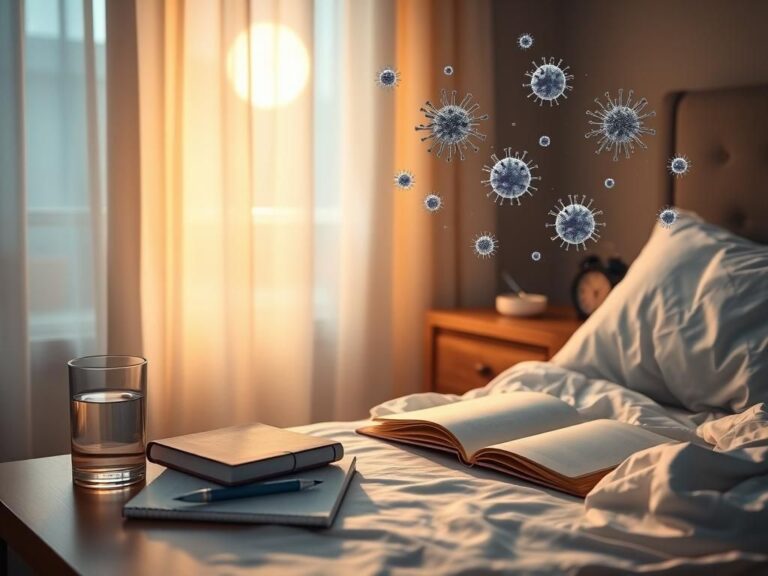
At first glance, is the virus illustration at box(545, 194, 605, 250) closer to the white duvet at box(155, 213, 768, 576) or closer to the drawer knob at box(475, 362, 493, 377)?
the white duvet at box(155, 213, 768, 576)

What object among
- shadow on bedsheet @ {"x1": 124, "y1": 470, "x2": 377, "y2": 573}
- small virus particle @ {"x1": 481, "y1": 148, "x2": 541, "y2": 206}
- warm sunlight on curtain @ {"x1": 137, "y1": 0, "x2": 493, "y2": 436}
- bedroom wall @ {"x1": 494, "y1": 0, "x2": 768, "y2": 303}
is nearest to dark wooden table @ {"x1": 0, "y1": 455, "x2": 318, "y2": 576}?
shadow on bedsheet @ {"x1": 124, "y1": 470, "x2": 377, "y2": 573}

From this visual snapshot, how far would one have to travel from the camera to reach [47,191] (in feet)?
7.34

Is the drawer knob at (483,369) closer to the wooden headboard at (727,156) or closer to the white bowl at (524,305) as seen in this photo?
the white bowl at (524,305)

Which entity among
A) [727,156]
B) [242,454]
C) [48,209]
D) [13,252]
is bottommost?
[242,454]

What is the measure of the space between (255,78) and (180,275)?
0.57 meters

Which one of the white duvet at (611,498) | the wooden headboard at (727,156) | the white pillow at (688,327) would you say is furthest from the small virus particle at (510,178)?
the wooden headboard at (727,156)

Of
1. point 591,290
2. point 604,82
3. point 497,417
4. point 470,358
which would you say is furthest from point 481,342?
point 497,417

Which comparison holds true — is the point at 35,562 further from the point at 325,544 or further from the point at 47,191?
the point at 47,191

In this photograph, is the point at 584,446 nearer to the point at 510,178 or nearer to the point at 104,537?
the point at 510,178

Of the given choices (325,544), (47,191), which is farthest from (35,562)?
(47,191)

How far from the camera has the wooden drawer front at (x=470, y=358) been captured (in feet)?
7.97

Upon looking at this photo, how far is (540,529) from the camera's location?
105 cm

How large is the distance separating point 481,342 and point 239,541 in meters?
1.60

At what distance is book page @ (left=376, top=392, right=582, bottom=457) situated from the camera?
139 centimetres
